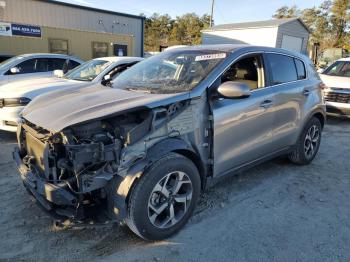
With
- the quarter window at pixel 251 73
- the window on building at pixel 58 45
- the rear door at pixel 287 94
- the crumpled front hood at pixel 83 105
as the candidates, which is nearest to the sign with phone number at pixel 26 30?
the window on building at pixel 58 45

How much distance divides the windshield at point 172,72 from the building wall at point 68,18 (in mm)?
16777

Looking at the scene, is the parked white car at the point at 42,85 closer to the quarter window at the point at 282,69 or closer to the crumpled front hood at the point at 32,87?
the crumpled front hood at the point at 32,87

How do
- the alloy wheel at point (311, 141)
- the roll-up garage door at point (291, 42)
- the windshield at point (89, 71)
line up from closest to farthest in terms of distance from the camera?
the alloy wheel at point (311, 141) → the windshield at point (89, 71) → the roll-up garage door at point (291, 42)

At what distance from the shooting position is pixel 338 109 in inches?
324

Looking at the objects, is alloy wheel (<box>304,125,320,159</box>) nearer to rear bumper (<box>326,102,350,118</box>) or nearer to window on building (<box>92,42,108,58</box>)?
rear bumper (<box>326,102,350,118</box>)

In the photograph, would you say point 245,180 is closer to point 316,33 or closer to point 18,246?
point 18,246

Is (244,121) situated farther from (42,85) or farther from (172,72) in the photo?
(42,85)

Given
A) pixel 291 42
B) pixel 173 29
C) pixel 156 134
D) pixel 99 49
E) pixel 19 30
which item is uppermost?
pixel 173 29

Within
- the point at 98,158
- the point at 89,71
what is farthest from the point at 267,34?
the point at 98,158

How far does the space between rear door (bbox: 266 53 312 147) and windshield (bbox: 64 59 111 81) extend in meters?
3.87

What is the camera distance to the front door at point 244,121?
3285 millimetres

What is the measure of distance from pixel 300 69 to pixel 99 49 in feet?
54.8

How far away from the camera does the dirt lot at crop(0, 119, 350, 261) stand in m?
2.77

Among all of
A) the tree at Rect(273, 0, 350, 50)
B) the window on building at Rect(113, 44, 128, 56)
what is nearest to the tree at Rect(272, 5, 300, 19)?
the tree at Rect(273, 0, 350, 50)
